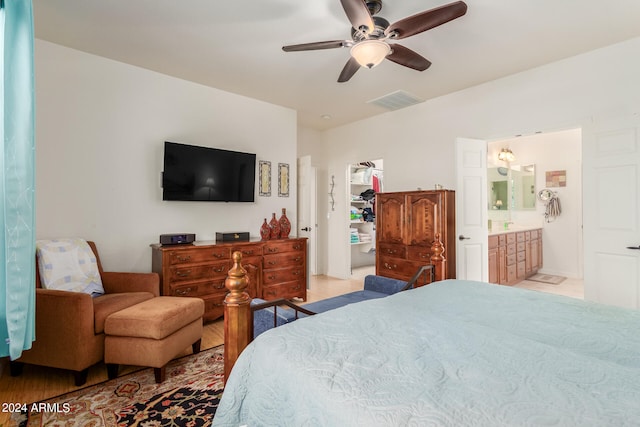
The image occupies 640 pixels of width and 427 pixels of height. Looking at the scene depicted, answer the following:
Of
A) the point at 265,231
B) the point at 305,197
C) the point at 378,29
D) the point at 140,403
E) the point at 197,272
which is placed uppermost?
the point at 378,29

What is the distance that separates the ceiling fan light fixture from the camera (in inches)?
81.4

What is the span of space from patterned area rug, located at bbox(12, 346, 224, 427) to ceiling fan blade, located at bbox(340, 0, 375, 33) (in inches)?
97.8

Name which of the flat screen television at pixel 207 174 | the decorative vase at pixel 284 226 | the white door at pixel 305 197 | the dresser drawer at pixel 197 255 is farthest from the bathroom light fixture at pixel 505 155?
the dresser drawer at pixel 197 255

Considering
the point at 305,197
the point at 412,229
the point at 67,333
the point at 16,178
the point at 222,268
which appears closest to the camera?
the point at 16,178

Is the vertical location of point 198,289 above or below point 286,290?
above

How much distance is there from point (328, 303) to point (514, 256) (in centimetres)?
360

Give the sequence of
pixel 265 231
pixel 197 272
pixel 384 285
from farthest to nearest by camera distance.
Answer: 1. pixel 265 231
2. pixel 197 272
3. pixel 384 285

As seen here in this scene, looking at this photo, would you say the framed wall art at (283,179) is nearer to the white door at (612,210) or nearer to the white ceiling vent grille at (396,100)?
the white ceiling vent grille at (396,100)

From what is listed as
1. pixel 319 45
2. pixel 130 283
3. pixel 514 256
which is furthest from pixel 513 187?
pixel 130 283

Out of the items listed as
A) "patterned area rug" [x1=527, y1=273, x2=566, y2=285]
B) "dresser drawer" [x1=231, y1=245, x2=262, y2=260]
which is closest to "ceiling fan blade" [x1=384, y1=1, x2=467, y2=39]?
"dresser drawer" [x1=231, y1=245, x2=262, y2=260]

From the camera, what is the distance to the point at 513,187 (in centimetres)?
607

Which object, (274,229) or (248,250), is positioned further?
(274,229)

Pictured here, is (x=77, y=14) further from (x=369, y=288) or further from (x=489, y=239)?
(x=489, y=239)

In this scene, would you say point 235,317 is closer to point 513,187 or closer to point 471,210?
point 471,210
